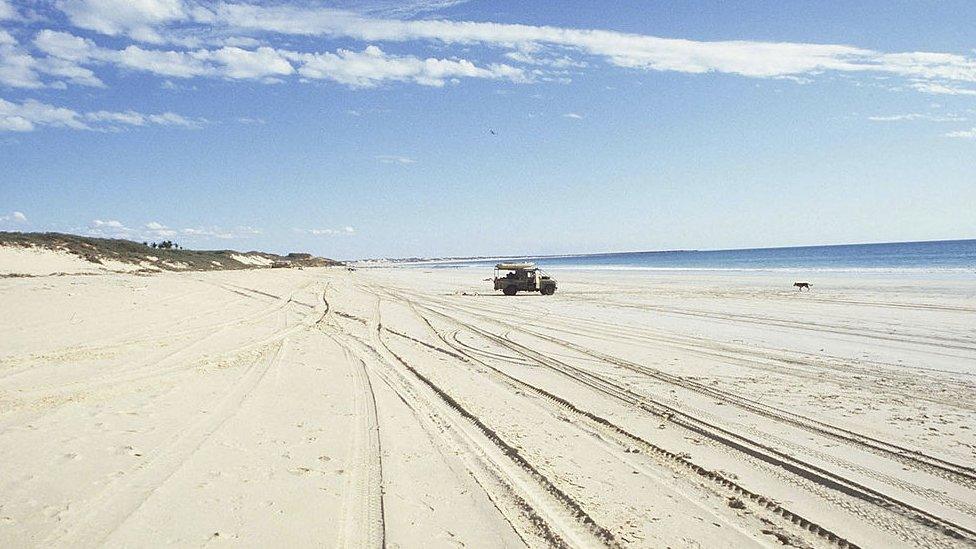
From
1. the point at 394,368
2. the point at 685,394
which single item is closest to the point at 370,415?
the point at 394,368

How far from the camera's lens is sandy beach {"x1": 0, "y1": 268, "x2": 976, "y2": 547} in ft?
12.9

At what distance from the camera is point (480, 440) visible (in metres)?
5.89

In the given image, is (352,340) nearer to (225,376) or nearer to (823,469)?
(225,376)

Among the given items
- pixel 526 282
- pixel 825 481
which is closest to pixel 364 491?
pixel 825 481

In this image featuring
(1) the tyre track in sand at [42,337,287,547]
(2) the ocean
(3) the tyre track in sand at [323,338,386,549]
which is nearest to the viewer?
(1) the tyre track in sand at [42,337,287,547]

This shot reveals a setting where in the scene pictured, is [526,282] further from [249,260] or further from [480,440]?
[249,260]

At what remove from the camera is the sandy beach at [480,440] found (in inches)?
155

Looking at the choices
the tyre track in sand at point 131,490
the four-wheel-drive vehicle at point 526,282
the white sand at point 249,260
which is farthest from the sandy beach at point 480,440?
the white sand at point 249,260

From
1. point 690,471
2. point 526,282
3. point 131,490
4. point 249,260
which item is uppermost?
point 249,260

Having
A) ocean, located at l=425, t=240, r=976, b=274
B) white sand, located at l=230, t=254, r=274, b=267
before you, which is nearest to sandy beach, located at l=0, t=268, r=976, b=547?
ocean, located at l=425, t=240, r=976, b=274

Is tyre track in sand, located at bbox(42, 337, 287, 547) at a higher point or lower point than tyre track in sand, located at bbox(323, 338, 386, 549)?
higher

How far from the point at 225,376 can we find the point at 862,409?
900 centimetres

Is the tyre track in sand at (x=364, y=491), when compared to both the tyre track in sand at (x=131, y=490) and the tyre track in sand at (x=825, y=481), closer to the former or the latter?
the tyre track in sand at (x=131, y=490)

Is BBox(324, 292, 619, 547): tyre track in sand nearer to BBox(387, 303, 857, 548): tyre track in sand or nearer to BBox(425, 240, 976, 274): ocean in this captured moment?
BBox(387, 303, 857, 548): tyre track in sand
